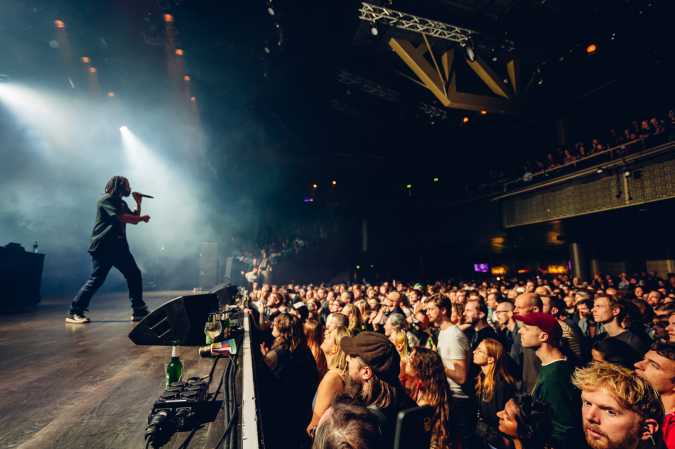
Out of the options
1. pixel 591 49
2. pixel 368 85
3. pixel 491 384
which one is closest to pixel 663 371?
pixel 491 384

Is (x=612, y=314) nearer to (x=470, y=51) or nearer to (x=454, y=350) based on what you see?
(x=454, y=350)

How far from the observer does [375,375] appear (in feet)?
5.61

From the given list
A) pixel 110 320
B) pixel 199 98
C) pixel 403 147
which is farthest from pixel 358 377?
pixel 403 147

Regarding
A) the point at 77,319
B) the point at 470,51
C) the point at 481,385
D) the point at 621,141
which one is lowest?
the point at 481,385

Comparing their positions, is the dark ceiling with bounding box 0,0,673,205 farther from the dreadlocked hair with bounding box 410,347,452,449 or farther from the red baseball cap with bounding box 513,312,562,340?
the dreadlocked hair with bounding box 410,347,452,449

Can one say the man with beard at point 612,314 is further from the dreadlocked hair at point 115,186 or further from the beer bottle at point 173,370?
the dreadlocked hair at point 115,186

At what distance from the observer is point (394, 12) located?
305 inches

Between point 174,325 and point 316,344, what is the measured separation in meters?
1.66

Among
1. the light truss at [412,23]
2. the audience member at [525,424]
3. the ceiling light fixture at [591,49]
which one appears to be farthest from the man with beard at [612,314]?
the ceiling light fixture at [591,49]

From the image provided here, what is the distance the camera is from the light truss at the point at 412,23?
7566 millimetres

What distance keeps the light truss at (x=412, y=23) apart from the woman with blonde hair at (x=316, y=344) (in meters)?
7.67

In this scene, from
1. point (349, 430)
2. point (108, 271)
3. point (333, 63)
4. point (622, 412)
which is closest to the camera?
point (349, 430)

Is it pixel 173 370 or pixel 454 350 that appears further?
pixel 454 350

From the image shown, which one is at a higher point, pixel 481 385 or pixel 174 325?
pixel 174 325
